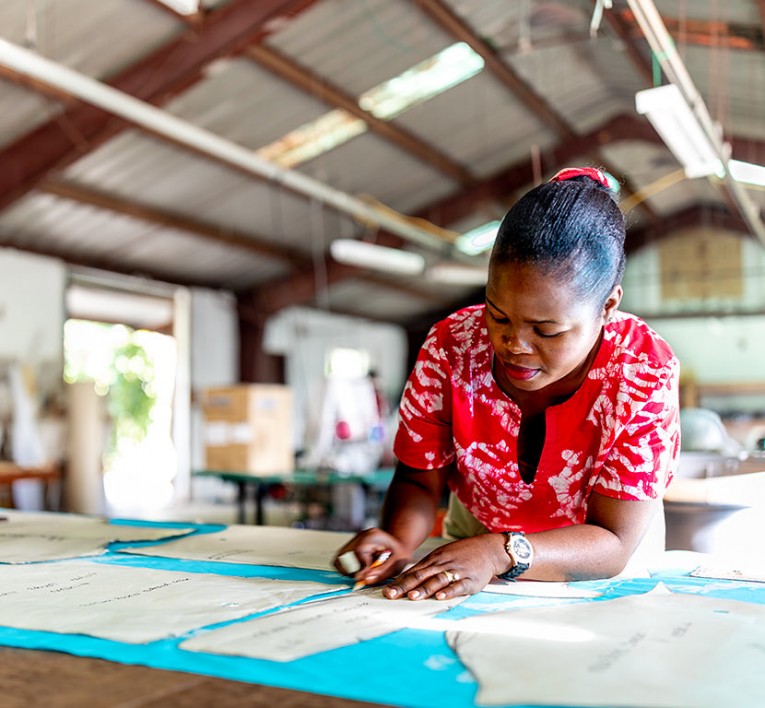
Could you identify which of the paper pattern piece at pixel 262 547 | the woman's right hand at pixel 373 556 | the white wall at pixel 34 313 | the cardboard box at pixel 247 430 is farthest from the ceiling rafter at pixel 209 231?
the woman's right hand at pixel 373 556

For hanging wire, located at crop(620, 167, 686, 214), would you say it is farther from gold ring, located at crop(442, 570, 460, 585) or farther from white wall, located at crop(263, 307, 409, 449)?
gold ring, located at crop(442, 570, 460, 585)

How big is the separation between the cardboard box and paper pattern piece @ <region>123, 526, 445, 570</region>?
15.2 ft

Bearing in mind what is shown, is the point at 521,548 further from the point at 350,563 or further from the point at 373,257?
the point at 373,257

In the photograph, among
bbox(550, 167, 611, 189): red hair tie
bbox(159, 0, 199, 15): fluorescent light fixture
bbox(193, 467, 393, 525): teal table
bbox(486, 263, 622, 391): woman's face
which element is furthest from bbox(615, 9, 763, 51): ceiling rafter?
bbox(486, 263, 622, 391): woman's face

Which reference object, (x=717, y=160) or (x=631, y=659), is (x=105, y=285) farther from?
(x=631, y=659)

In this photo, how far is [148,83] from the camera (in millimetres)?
5277

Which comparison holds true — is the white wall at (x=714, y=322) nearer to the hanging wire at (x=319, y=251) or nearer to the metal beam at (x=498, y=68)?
the metal beam at (x=498, y=68)

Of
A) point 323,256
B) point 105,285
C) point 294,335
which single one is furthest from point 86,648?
point 294,335

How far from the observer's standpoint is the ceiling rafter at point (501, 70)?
5.98 m

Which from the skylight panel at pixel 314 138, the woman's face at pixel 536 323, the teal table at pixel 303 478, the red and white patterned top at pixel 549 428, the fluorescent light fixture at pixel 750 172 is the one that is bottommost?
the teal table at pixel 303 478

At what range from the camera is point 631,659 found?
2.39 feet

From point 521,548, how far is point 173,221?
713cm

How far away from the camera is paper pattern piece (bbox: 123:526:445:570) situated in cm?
128

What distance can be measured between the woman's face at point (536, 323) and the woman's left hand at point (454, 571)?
0.23 meters
